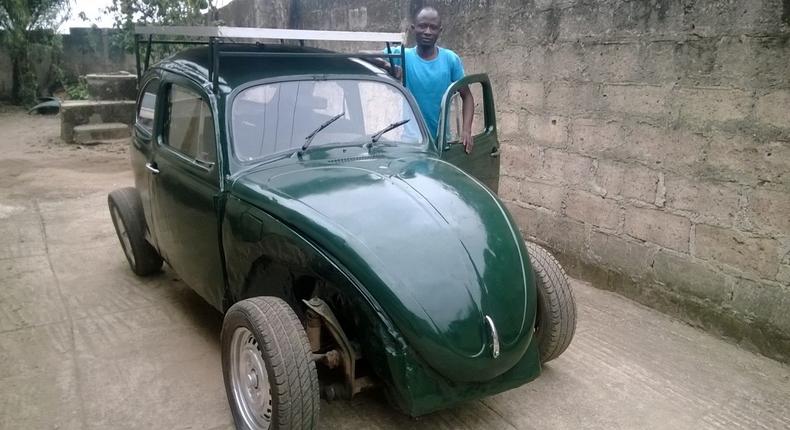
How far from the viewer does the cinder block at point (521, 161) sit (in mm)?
5234

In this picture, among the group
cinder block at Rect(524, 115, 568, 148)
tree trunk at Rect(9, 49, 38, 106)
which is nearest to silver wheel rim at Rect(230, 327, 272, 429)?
cinder block at Rect(524, 115, 568, 148)

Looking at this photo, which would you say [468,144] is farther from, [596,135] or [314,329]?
Answer: [314,329]

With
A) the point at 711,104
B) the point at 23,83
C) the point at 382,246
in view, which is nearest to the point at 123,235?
the point at 382,246

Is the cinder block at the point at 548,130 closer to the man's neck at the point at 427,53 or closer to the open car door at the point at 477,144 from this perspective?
the open car door at the point at 477,144

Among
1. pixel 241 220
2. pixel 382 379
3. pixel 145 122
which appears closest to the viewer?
pixel 382 379

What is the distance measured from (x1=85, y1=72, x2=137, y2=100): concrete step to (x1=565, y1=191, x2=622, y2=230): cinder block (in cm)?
948

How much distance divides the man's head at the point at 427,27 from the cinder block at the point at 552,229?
170 cm

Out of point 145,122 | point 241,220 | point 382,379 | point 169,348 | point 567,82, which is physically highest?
point 567,82

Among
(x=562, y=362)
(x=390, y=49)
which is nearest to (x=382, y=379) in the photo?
(x=562, y=362)

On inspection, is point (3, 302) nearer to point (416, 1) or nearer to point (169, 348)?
point (169, 348)

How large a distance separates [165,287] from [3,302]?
1.09 metres

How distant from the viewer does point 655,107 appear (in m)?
4.20

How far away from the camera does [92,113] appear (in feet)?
36.3

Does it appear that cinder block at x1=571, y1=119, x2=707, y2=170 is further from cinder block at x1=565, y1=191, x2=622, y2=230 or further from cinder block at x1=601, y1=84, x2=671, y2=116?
cinder block at x1=565, y1=191, x2=622, y2=230
